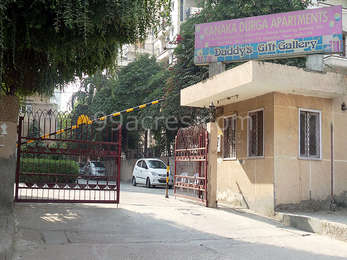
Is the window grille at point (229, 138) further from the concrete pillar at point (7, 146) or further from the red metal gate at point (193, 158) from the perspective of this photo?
the concrete pillar at point (7, 146)

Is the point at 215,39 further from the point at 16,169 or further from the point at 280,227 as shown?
the point at 16,169

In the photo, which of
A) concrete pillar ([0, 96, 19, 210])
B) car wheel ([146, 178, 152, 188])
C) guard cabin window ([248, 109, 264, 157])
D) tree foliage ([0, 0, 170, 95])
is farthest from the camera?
car wheel ([146, 178, 152, 188])

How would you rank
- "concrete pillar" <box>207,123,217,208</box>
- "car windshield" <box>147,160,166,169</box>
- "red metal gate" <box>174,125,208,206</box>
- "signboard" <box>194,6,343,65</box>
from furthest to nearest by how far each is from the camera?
"car windshield" <box>147,160,166,169</box> < "red metal gate" <box>174,125,208,206</box> < "concrete pillar" <box>207,123,217,208</box> < "signboard" <box>194,6,343,65</box>

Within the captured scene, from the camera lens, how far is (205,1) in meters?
20.3

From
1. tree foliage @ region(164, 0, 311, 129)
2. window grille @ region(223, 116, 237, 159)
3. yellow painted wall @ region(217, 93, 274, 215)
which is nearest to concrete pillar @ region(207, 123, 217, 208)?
yellow painted wall @ region(217, 93, 274, 215)

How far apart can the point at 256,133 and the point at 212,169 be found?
5.40 ft

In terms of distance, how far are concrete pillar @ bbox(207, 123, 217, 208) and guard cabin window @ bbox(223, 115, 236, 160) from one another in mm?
953

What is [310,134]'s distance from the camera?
10773 millimetres

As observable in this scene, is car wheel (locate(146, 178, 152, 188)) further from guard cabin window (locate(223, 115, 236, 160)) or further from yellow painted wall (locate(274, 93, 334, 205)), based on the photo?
yellow painted wall (locate(274, 93, 334, 205))

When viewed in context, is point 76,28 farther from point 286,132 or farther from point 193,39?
point 193,39

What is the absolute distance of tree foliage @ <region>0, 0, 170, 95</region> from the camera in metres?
4.92

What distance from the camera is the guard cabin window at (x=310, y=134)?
1062 cm

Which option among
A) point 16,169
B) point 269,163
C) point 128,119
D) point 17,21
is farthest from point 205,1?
point 17,21

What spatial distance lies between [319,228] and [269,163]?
2338mm
